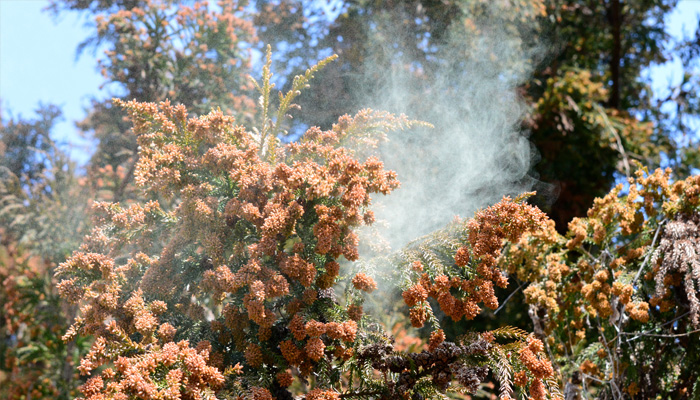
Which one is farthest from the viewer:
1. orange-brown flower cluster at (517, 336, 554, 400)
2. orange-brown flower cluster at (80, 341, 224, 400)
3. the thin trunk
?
Answer: the thin trunk

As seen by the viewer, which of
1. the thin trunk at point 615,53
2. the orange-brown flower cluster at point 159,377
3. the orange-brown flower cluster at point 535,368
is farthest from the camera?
the thin trunk at point 615,53

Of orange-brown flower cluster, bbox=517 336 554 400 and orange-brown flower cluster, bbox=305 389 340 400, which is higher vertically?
orange-brown flower cluster, bbox=517 336 554 400

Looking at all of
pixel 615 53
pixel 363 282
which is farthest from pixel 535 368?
pixel 615 53

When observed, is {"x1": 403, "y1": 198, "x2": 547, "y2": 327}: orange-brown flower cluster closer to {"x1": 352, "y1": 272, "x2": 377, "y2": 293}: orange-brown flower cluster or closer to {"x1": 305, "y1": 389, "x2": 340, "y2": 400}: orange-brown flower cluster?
{"x1": 352, "y1": 272, "x2": 377, "y2": 293}: orange-brown flower cluster

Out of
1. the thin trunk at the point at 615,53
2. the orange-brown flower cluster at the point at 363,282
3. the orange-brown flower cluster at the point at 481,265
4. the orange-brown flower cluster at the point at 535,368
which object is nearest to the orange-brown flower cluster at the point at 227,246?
the orange-brown flower cluster at the point at 363,282

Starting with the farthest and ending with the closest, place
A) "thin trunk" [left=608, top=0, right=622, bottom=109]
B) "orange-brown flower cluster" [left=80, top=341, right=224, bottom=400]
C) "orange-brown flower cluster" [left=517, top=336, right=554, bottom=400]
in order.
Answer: "thin trunk" [left=608, top=0, right=622, bottom=109] → "orange-brown flower cluster" [left=517, top=336, right=554, bottom=400] → "orange-brown flower cluster" [left=80, top=341, right=224, bottom=400]

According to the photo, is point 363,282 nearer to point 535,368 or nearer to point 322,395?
point 322,395

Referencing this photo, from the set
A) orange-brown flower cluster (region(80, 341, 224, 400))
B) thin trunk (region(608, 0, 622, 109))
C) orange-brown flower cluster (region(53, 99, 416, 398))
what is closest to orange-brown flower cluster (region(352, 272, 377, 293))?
orange-brown flower cluster (region(53, 99, 416, 398))

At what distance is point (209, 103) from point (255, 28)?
0.62 m

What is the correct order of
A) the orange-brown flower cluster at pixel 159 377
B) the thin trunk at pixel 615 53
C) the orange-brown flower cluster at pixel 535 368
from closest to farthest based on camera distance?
the orange-brown flower cluster at pixel 159 377 < the orange-brown flower cluster at pixel 535 368 < the thin trunk at pixel 615 53

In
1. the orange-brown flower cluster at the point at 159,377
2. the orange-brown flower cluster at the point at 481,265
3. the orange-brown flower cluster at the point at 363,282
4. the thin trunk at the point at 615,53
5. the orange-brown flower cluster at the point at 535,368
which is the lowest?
the orange-brown flower cluster at the point at 159,377

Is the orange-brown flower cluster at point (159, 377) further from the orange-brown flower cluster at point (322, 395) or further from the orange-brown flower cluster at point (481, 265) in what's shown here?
the orange-brown flower cluster at point (481, 265)

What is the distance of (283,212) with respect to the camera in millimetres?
1251

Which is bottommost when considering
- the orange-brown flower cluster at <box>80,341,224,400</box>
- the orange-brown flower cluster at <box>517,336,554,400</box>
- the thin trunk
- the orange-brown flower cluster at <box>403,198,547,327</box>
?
the orange-brown flower cluster at <box>80,341,224,400</box>
